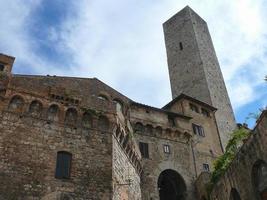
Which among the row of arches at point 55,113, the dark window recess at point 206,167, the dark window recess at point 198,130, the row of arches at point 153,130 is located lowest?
the row of arches at point 55,113

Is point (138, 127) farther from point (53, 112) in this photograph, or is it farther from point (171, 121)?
point (53, 112)

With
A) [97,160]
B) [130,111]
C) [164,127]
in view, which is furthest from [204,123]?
[97,160]

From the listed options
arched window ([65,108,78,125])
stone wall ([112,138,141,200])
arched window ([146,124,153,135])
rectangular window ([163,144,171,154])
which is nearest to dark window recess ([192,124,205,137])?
rectangular window ([163,144,171,154])

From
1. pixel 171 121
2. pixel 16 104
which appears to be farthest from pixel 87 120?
pixel 171 121

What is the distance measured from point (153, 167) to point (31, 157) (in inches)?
492

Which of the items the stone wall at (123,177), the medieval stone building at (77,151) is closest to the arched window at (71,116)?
the medieval stone building at (77,151)

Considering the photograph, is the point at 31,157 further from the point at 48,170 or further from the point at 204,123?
the point at 204,123

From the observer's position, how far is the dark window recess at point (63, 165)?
1288 cm

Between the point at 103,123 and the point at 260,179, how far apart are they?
7600 mm

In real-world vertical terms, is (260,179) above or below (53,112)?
below

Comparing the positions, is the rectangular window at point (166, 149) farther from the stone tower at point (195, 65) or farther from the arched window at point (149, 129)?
the stone tower at point (195, 65)

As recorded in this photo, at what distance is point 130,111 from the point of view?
82.7ft

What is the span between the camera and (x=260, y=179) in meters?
14.6

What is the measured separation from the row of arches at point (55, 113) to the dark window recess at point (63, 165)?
4.91 ft
